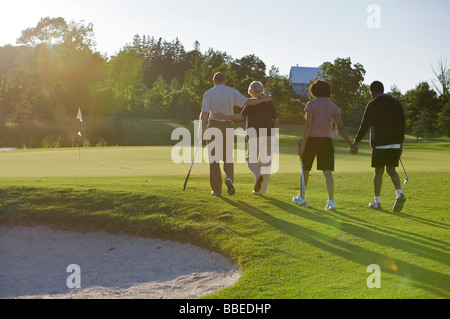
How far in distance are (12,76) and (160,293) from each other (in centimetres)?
6190

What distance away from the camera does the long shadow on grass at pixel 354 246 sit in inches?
194

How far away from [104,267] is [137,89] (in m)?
75.5

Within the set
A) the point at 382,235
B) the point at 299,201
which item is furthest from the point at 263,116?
the point at 382,235

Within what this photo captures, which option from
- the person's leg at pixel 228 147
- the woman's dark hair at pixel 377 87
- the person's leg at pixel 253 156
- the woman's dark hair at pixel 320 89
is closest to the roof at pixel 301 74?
the person's leg at pixel 253 156

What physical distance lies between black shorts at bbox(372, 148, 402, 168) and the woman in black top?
2177 millimetres

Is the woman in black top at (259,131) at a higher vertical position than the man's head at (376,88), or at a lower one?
lower

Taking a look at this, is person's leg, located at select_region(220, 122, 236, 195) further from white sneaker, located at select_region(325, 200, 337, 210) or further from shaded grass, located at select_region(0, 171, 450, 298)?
white sneaker, located at select_region(325, 200, 337, 210)

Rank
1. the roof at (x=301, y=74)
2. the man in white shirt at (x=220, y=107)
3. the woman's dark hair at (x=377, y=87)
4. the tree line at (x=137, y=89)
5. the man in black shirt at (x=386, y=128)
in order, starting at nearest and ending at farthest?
1. the man in black shirt at (x=386, y=128)
2. the woman's dark hair at (x=377, y=87)
3. the man in white shirt at (x=220, y=107)
4. the tree line at (x=137, y=89)
5. the roof at (x=301, y=74)

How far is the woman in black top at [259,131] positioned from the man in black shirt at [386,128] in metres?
1.86

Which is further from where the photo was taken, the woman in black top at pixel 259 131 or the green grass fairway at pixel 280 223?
the woman in black top at pixel 259 131

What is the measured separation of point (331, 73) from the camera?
48219 mm

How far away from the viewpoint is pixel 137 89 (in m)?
79.6

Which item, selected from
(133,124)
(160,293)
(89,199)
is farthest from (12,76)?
(160,293)

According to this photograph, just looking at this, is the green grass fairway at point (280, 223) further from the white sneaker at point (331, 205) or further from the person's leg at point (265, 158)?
the person's leg at point (265, 158)
